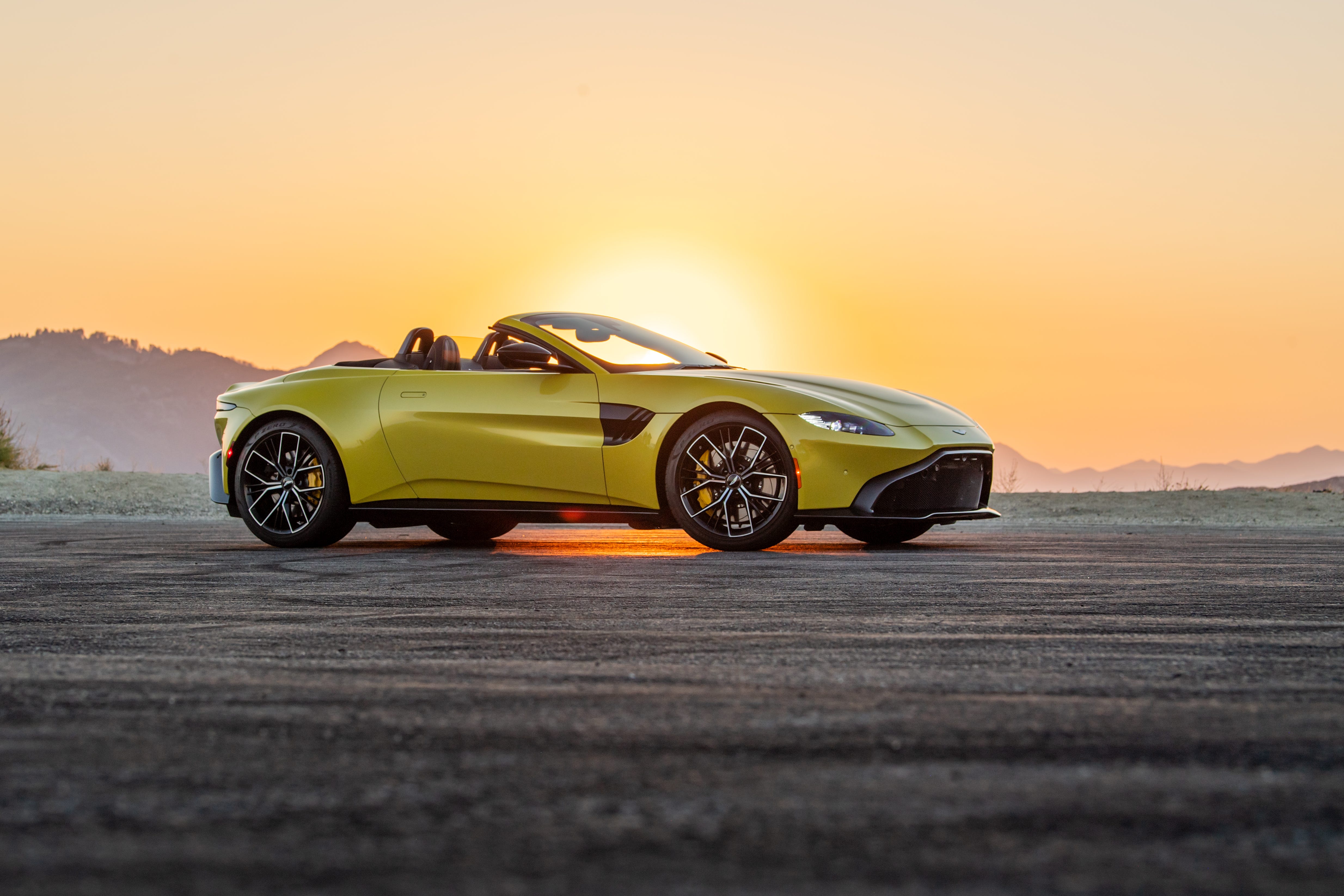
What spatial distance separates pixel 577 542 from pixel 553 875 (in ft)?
25.4

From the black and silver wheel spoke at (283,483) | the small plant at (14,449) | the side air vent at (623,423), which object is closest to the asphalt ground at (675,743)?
the side air vent at (623,423)

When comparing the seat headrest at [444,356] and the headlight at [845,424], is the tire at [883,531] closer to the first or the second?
the headlight at [845,424]

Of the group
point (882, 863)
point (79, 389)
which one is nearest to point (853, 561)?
point (882, 863)

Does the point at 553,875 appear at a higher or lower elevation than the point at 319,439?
lower

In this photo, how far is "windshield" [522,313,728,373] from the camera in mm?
8883

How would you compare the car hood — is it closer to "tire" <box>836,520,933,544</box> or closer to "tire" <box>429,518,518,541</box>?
"tire" <box>836,520,933,544</box>

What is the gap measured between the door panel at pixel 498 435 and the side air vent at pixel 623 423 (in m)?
0.05

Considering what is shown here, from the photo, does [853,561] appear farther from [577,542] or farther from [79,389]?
[79,389]

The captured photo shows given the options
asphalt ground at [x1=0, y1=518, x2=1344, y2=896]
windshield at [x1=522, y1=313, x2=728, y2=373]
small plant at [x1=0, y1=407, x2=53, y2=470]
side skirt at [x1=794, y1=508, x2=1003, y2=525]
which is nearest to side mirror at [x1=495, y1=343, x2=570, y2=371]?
windshield at [x1=522, y1=313, x2=728, y2=373]

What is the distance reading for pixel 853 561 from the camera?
24.0 feet

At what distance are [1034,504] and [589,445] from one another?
9.41 metres

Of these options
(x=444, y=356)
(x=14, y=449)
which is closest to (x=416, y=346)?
(x=444, y=356)

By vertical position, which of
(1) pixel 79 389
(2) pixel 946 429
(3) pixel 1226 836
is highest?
(1) pixel 79 389

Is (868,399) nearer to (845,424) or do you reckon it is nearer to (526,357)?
(845,424)
